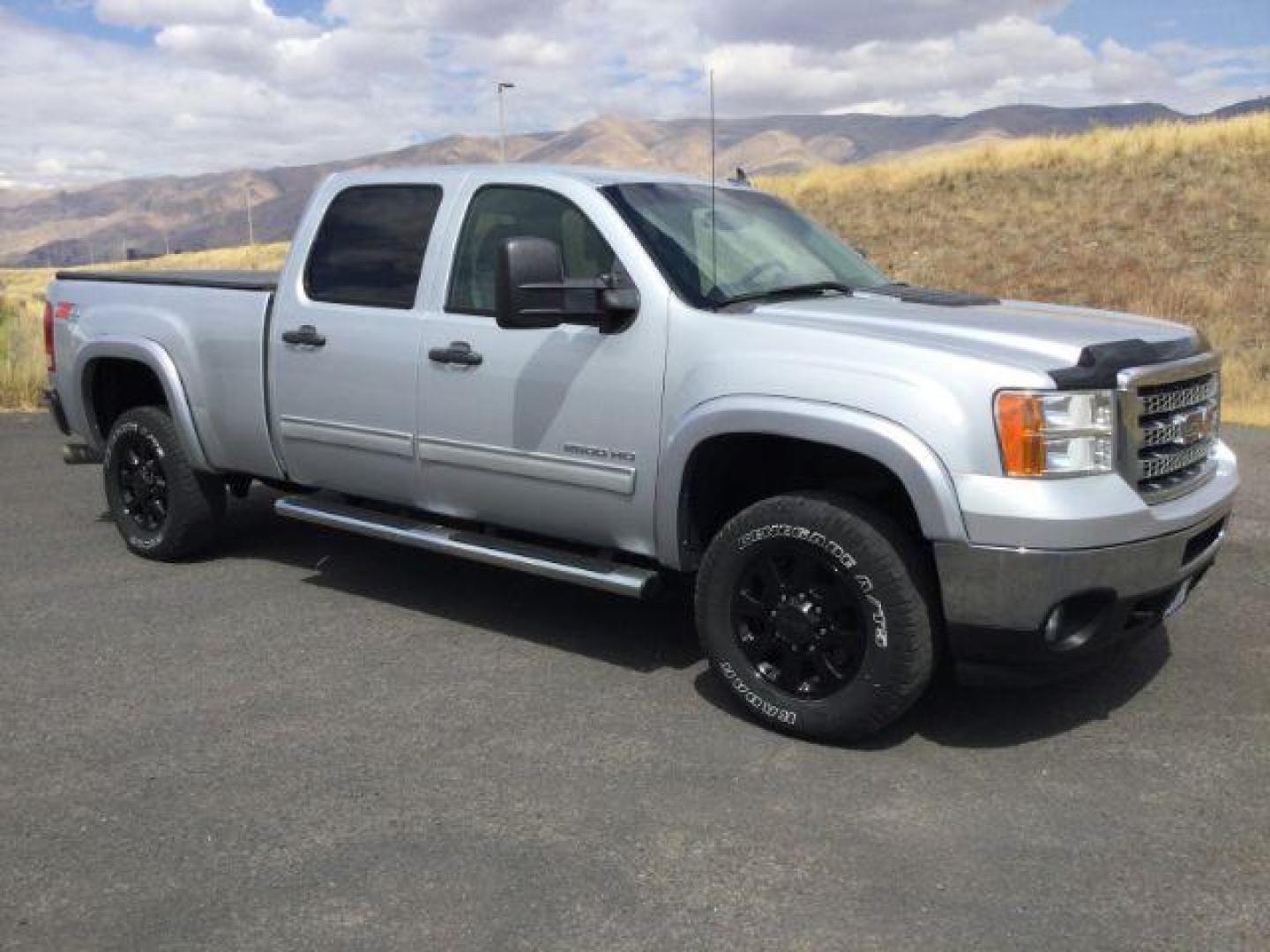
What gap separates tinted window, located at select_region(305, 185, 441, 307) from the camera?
5.14m

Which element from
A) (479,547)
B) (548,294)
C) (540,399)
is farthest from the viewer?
(479,547)

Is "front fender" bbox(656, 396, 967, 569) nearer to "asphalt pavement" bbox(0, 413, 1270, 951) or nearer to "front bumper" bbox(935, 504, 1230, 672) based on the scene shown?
"front bumper" bbox(935, 504, 1230, 672)

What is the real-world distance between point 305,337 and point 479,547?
131 cm

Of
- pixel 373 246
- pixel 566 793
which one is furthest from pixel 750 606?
pixel 373 246

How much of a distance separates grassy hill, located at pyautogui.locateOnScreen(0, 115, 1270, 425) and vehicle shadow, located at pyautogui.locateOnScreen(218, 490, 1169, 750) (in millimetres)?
12279

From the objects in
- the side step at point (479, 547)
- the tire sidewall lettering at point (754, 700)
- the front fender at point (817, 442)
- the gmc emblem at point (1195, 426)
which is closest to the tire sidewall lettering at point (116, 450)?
the side step at point (479, 547)

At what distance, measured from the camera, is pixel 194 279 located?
6238 mm

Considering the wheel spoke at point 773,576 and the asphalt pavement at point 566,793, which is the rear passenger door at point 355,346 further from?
the wheel spoke at point 773,576

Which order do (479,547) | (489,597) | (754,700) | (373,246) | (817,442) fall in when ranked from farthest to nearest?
1. (489,597)
2. (373,246)
3. (479,547)
4. (754,700)
5. (817,442)

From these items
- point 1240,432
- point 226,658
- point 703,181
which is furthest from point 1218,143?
point 226,658

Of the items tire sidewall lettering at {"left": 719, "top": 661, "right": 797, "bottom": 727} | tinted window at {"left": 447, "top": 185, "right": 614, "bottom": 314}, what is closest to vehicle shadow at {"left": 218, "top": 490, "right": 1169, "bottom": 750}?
tire sidewall lettering at {"left": 719, "top": 661, "right": 797, "bottom": 727}

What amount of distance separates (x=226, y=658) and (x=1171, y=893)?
354cm

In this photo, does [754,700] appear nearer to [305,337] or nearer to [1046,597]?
[1046,597]

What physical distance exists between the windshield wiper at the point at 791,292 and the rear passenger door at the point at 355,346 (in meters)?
1.36
